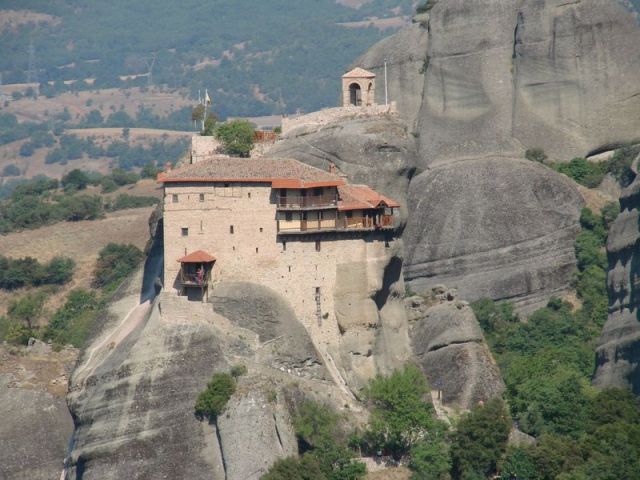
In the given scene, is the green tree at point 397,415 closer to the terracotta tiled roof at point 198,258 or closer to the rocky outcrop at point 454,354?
the rocky outcrop at point 454,354

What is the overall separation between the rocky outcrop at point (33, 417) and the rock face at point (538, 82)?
24.0m

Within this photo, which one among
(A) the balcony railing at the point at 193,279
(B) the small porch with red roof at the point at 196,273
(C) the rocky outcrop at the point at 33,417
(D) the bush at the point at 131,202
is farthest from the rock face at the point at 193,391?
Answer: (D) the bush at the point at 131,202

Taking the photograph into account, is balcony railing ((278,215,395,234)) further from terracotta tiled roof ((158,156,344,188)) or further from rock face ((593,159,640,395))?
rock face ((593,159,640,395))

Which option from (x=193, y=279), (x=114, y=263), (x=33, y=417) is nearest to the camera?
(x=193, y=279)

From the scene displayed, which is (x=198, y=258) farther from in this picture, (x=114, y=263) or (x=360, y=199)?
(x=114, y=263)

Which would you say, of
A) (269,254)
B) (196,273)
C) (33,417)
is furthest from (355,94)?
(33,417)

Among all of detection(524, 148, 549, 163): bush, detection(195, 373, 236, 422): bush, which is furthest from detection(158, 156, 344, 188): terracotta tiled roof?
detection(524, 148, 549, 163): bush

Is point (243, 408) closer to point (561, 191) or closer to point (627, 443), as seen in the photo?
point (627, 443)

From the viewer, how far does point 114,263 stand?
416 feet

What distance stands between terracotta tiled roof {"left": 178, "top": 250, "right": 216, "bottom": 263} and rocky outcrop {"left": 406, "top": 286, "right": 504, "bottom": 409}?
9726 millimetres

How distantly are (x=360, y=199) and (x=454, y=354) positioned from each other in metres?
7.14

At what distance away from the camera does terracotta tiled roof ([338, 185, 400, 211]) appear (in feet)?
Result: 271

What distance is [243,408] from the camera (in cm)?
7788

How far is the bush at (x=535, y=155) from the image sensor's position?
108 m
